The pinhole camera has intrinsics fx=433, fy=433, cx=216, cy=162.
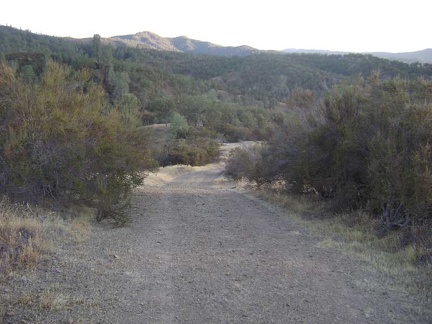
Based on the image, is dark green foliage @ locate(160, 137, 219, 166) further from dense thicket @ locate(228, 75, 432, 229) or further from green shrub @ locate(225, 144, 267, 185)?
dense thicket @ locate(228, 75, 432, 229)

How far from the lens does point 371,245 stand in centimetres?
921

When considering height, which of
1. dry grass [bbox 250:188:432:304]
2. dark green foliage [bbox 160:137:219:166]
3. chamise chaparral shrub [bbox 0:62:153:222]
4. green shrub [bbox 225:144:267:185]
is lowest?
dark green foliage [bbox 160:137:219:166]

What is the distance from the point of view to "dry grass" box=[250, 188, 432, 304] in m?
6.89

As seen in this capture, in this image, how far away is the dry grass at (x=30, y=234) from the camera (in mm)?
6570

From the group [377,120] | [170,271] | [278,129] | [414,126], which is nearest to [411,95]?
[377,120]

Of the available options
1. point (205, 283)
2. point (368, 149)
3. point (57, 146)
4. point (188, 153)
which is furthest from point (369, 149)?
point (188, 153)

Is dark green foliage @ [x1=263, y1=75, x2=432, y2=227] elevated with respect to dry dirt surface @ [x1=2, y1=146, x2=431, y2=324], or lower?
elevated

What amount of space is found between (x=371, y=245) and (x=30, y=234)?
6.82m

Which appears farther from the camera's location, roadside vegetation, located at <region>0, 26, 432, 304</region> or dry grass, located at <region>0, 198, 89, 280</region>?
roadside vegetation, located at <region>0, 26, 432, 304</region>

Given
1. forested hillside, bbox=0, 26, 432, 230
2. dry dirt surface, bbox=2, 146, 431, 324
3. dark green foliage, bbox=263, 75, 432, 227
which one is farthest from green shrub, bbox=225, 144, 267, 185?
dry dirt surface, bbox=2, 146, 431, 324

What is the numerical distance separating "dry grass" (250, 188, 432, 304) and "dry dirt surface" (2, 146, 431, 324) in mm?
294

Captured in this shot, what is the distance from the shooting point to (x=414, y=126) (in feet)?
33.9

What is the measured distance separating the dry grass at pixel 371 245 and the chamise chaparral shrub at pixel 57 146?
17.6 ft

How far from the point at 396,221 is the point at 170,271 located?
229 inches
